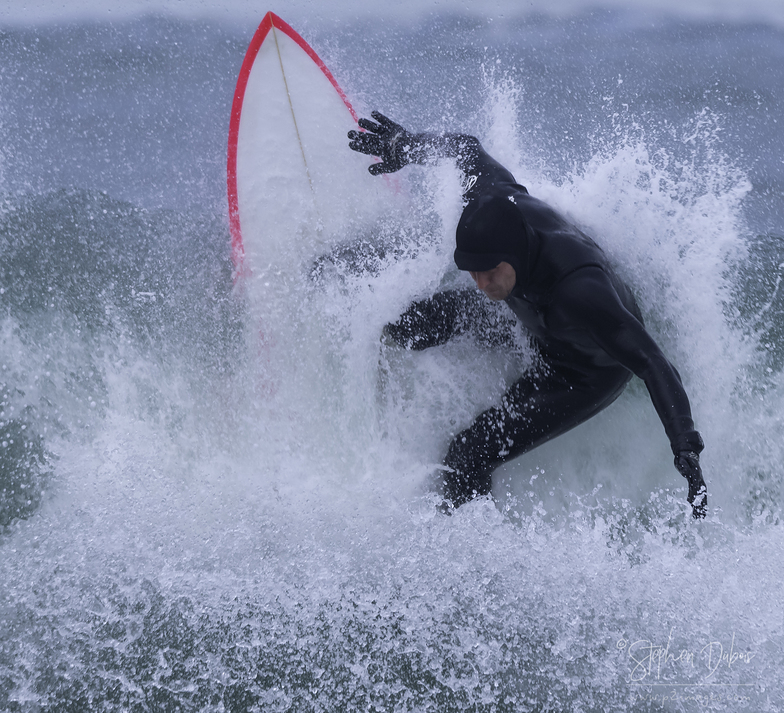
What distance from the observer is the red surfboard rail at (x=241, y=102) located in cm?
298

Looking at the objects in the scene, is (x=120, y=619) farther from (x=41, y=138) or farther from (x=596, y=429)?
(x=41, y=138)

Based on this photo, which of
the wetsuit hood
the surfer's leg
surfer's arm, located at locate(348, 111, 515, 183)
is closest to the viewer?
the wetsuit hood

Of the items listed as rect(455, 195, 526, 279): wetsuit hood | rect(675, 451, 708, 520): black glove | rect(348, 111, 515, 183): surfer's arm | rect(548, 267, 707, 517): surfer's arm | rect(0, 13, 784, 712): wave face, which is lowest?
A: rect(0, 13, 784, 712): wave face

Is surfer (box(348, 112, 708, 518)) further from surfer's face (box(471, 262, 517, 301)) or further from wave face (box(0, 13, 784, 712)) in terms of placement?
wave face (box(0, 13, 784, 712))

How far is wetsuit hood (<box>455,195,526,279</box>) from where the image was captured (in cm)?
185

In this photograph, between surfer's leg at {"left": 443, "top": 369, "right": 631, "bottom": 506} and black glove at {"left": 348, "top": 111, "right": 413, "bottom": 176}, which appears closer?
surfer's leg at {"left": 443, "top": 369, "right": 631, "bottom": 506}

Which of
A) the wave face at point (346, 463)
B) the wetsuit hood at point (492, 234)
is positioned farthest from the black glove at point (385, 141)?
the wetsuit hood at point (492, 234)

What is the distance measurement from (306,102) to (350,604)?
2334 millimetres

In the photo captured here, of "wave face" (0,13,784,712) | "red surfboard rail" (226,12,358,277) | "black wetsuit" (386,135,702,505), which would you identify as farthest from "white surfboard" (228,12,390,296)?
"black wetsuit" (386,135,702,505)

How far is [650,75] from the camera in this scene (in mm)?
5539

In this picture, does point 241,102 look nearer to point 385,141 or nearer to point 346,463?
point 385,141

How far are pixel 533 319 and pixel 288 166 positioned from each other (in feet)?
5.16

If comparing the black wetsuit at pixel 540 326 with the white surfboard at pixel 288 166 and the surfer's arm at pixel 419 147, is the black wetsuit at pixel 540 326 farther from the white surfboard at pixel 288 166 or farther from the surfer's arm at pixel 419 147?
the white surfboard at pixel 288 166

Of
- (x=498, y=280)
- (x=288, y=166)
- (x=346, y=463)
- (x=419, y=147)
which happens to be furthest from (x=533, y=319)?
(x=288, y=166)
